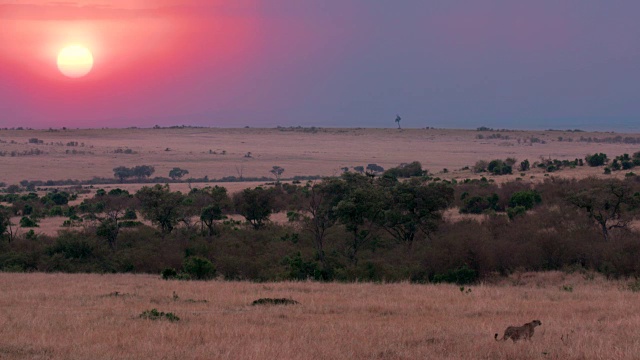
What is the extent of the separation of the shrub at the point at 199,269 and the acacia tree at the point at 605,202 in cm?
1405

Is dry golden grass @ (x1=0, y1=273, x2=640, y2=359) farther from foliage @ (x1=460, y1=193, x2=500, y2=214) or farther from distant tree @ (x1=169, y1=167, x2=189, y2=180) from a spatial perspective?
distant tree @ (x1=169, y1=167, x2=189, y2=180)

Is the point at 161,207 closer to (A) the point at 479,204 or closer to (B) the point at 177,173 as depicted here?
(A) the point at 479,204

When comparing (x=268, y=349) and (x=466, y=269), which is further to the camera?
(x=466, y=269)

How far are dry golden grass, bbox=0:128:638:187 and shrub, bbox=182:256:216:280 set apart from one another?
42401mm

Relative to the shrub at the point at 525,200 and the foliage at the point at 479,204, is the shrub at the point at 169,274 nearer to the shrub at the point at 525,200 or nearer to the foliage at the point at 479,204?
the foliage at the point at 479,204

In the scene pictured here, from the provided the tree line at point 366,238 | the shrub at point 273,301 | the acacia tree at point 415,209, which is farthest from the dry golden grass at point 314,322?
the acacia tree at point 415,209

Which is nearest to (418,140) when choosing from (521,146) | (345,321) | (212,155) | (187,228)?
(521,146)

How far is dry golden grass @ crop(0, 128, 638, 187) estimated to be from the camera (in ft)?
324

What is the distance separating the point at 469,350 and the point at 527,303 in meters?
5.89

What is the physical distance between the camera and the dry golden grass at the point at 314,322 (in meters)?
9.78

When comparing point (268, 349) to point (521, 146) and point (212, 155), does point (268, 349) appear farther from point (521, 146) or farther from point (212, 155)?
point (521, 146)

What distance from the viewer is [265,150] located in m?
133

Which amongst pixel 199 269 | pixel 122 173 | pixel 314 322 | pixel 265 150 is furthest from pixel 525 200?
pixel 265 150

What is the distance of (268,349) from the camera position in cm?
977
